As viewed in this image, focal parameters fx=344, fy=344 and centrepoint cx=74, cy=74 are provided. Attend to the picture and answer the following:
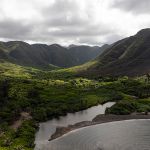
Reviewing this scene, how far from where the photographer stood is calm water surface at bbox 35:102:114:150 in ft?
413

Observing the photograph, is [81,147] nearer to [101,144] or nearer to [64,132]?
[101,144]

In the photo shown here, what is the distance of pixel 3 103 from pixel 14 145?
7396cm

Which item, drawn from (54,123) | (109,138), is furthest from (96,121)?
(109,138)

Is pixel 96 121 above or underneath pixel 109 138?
above

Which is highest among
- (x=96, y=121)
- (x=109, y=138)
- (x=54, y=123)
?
(x=96, y=121)

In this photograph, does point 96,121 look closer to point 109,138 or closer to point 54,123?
point 54,123

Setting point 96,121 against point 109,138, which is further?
point 96,121

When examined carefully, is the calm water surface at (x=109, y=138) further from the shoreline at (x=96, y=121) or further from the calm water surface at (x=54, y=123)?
the shoreline at (x=96, y=121)

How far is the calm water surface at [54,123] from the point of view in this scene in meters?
126

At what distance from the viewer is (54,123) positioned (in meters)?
164

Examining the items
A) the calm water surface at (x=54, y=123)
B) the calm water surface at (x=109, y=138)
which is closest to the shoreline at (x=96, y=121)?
the calm water surface at (x=54, y=123)

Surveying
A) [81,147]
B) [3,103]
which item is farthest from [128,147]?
[3,103]

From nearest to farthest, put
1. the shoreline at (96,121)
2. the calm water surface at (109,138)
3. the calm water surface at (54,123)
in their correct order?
1. the calm water surface at (109,138)
2. the calm water surface at (54,123)
3. the shoreline at (96,121)

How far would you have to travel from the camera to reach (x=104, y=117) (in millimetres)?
171250
